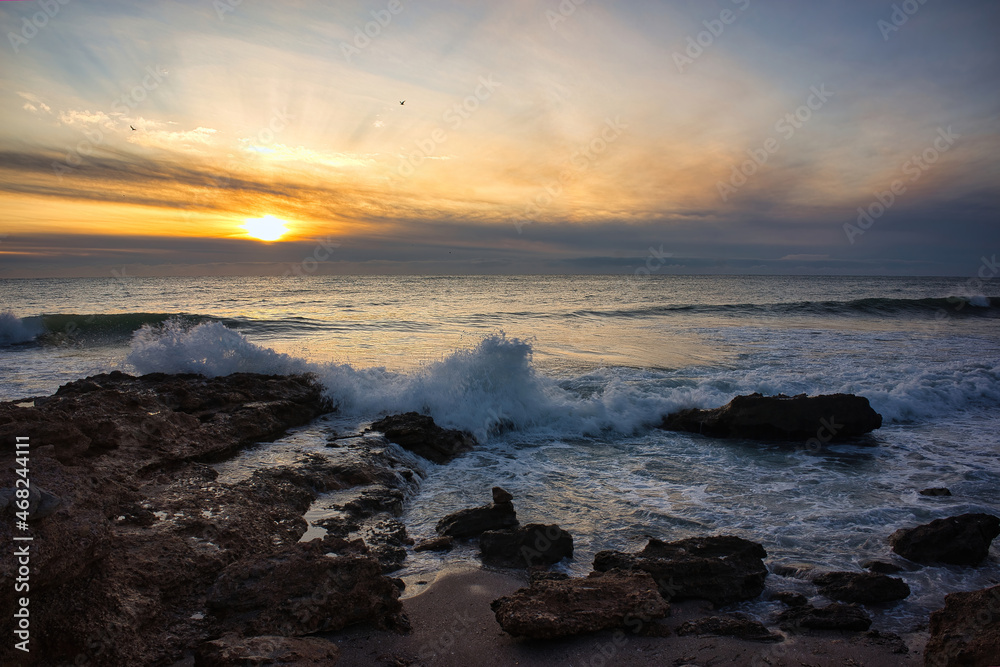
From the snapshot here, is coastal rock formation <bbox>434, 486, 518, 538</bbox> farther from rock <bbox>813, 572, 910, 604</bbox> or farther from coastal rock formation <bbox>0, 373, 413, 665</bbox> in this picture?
rock <bbox>813, 572, 910, 604</bbox>

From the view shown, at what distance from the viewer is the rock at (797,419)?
8.55 metres

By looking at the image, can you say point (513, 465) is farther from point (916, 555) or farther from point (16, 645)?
point (16, 645)

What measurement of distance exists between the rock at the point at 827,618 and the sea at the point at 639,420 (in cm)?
18

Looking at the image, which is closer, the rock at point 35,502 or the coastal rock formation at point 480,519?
the rock at point 35,502

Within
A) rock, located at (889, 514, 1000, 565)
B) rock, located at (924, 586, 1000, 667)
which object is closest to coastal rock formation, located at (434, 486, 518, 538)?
rock, located at (924, 586, 1000, 667)

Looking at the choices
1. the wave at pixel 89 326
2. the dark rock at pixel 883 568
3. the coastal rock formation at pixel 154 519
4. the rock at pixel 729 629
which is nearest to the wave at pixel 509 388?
the coastal rock formation at pixel 154 519

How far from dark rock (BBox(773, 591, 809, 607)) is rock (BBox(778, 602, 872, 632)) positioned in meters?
0.09

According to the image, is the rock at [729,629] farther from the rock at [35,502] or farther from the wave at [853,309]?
the wave at [853,309]

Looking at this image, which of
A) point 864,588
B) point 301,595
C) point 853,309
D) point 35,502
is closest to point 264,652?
point 301,595

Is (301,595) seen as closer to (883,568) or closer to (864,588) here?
(864,588)

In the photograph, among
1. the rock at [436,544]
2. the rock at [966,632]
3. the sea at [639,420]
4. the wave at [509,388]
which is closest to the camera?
the rock at [966,632]

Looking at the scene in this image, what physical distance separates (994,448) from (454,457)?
8.36 metres

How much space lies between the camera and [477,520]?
525 cm

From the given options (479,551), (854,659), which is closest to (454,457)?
(479,551)
